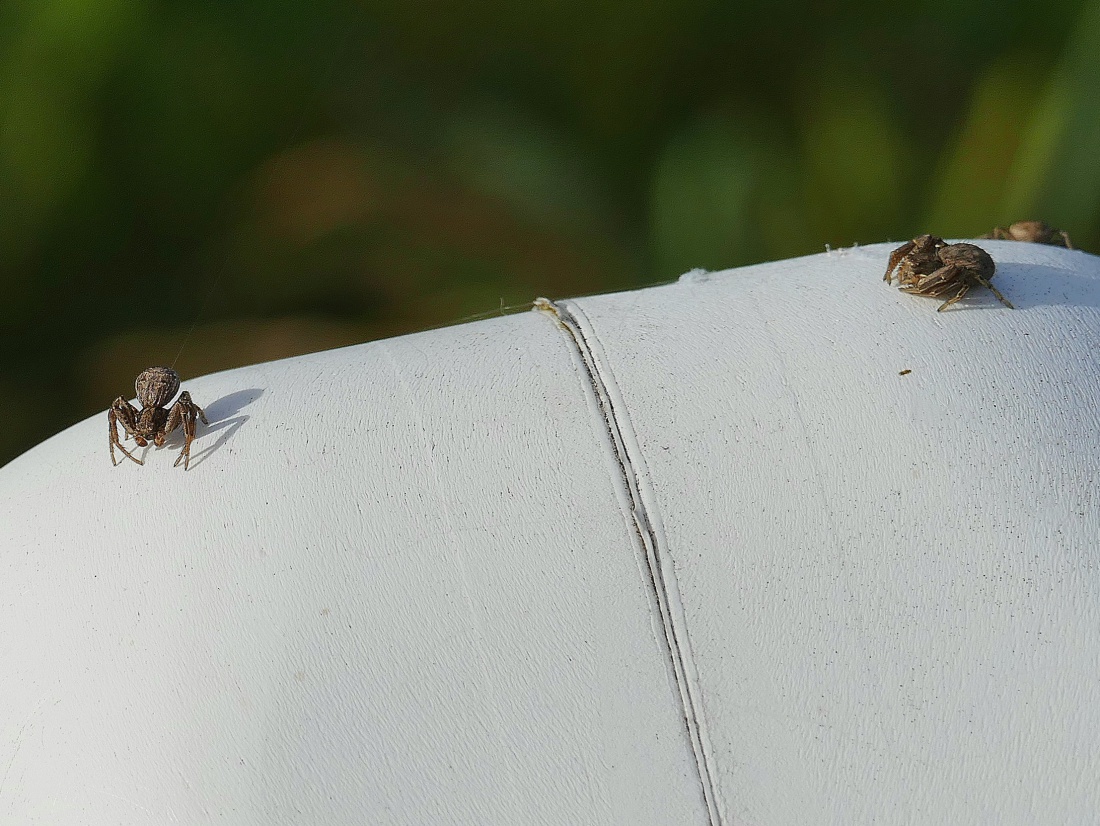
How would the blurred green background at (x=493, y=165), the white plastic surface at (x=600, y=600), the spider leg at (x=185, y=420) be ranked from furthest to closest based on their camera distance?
the blurred green background at (x=493, y=165)
the spider leg at (x=185, y=420)
the white plastic surface at (x=600, y=600)

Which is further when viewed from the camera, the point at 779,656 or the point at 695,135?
the point at 695,135

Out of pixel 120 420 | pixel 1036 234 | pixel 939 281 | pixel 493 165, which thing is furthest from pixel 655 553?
pixel 493 165

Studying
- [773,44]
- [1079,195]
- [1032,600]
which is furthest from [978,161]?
[1032,600]

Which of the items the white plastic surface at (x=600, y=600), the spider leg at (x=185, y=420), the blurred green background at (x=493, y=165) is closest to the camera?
the white plastic surface at (x=600, y=600)

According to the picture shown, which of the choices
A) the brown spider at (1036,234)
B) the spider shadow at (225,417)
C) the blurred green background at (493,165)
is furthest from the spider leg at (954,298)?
the blurred green background at (493,165)

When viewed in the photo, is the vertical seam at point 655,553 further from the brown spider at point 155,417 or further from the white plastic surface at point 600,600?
the brown spider at point 155,417

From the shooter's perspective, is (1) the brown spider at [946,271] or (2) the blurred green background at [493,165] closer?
(1) the brown spider at [946,271]

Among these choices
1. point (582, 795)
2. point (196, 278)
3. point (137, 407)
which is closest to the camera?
point (582, 795)

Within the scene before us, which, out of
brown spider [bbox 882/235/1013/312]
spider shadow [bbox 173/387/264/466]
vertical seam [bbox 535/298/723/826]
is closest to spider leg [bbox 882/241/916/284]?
brown spider [bbox 882/235/1013/312]

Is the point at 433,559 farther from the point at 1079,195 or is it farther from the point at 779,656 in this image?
the point at 1079,195
